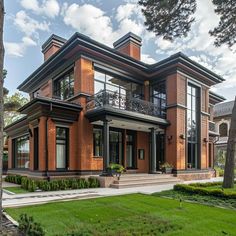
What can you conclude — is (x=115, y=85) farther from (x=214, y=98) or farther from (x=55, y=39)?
(x=214, y=98)

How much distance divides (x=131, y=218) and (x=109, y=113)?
776 cm

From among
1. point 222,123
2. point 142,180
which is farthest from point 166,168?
point 222,123

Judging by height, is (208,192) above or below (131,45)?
below

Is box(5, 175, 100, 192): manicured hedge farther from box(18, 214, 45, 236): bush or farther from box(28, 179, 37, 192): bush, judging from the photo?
box(18, 214, 45, 236): bush

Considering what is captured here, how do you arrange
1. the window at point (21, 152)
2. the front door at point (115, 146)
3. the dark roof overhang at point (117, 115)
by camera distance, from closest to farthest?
the dark roof overhang at point (117, 115), the front door at point (115, 146), the window at point (21, 152)

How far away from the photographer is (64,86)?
668 inches

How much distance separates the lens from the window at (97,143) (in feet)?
49.8

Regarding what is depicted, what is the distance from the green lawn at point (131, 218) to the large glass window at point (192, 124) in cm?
1043

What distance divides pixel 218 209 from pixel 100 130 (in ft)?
30.3

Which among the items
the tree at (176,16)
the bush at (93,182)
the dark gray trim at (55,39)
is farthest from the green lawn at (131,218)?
the dark gray trim at (55,39)

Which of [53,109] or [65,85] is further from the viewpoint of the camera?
[65,85]

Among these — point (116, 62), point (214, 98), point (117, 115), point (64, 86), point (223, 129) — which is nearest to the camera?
point (117, 115)

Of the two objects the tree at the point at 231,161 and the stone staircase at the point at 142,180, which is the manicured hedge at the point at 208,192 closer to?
the tree at the point at 231,161

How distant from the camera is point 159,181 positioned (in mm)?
14734
